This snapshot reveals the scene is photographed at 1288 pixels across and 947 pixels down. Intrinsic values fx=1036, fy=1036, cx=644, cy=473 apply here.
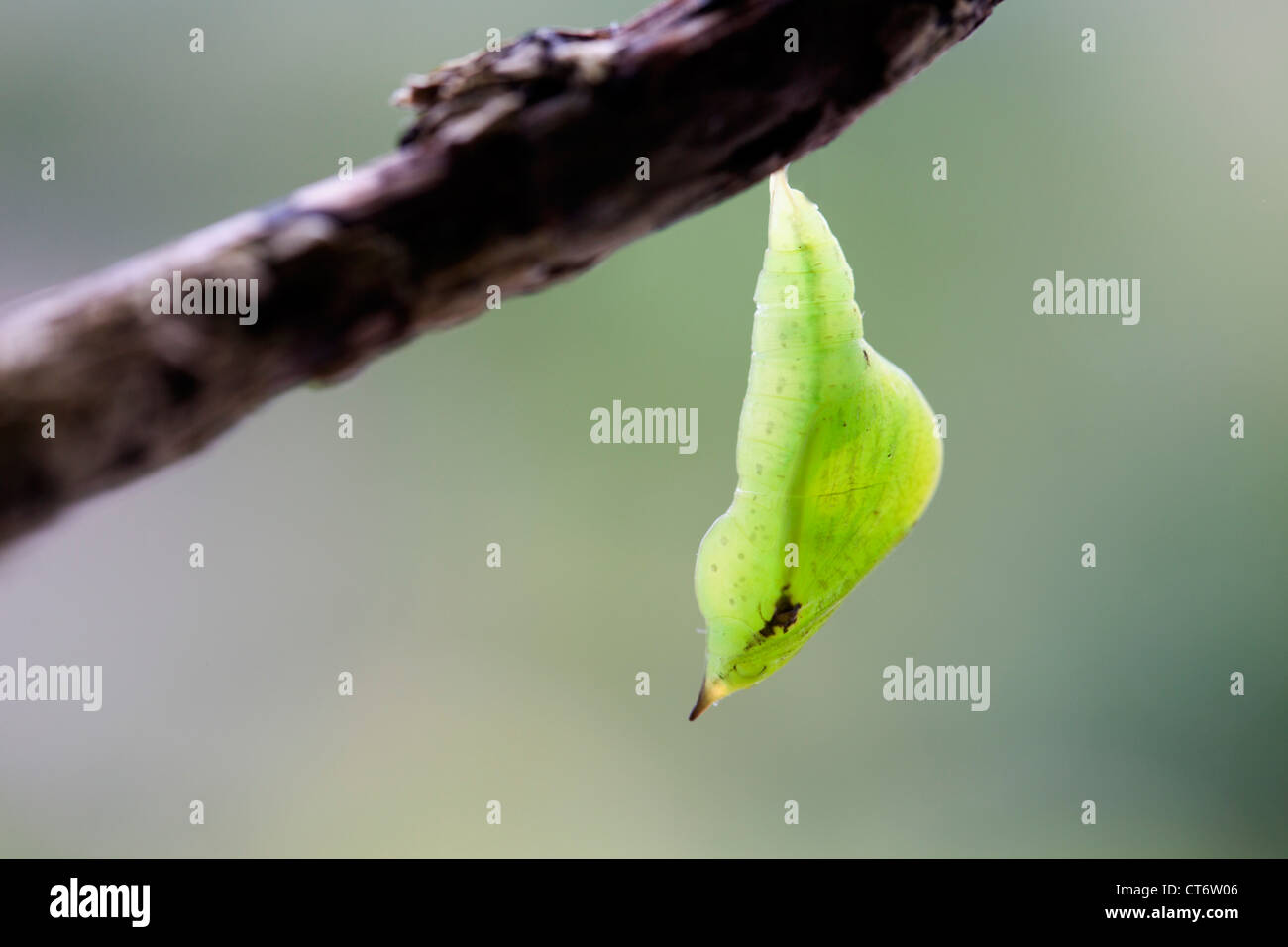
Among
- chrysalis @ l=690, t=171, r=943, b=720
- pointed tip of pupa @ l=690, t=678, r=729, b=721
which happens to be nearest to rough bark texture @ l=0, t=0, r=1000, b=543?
chrysalis @ l=690, t=171, r=943, b=720

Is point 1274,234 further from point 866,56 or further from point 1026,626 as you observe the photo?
point 866,56

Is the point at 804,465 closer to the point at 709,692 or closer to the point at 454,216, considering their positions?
the point at 709,692

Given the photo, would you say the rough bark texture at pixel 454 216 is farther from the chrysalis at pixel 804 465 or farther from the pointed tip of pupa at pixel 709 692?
the pointed tip of pupa at pixel 709 692

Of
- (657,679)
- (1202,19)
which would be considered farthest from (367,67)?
(1202,19)

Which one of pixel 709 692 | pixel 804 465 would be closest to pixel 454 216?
pixel 804 465

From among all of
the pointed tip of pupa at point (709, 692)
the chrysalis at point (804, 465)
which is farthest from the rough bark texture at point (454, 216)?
the pointed tip of pupa at point (709, 692)

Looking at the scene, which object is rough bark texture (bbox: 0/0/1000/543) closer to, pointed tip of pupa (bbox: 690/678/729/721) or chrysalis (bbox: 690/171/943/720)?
chrysalis (bbox: 690/171/943/720)

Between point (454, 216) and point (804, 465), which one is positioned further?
point (804, 465)
